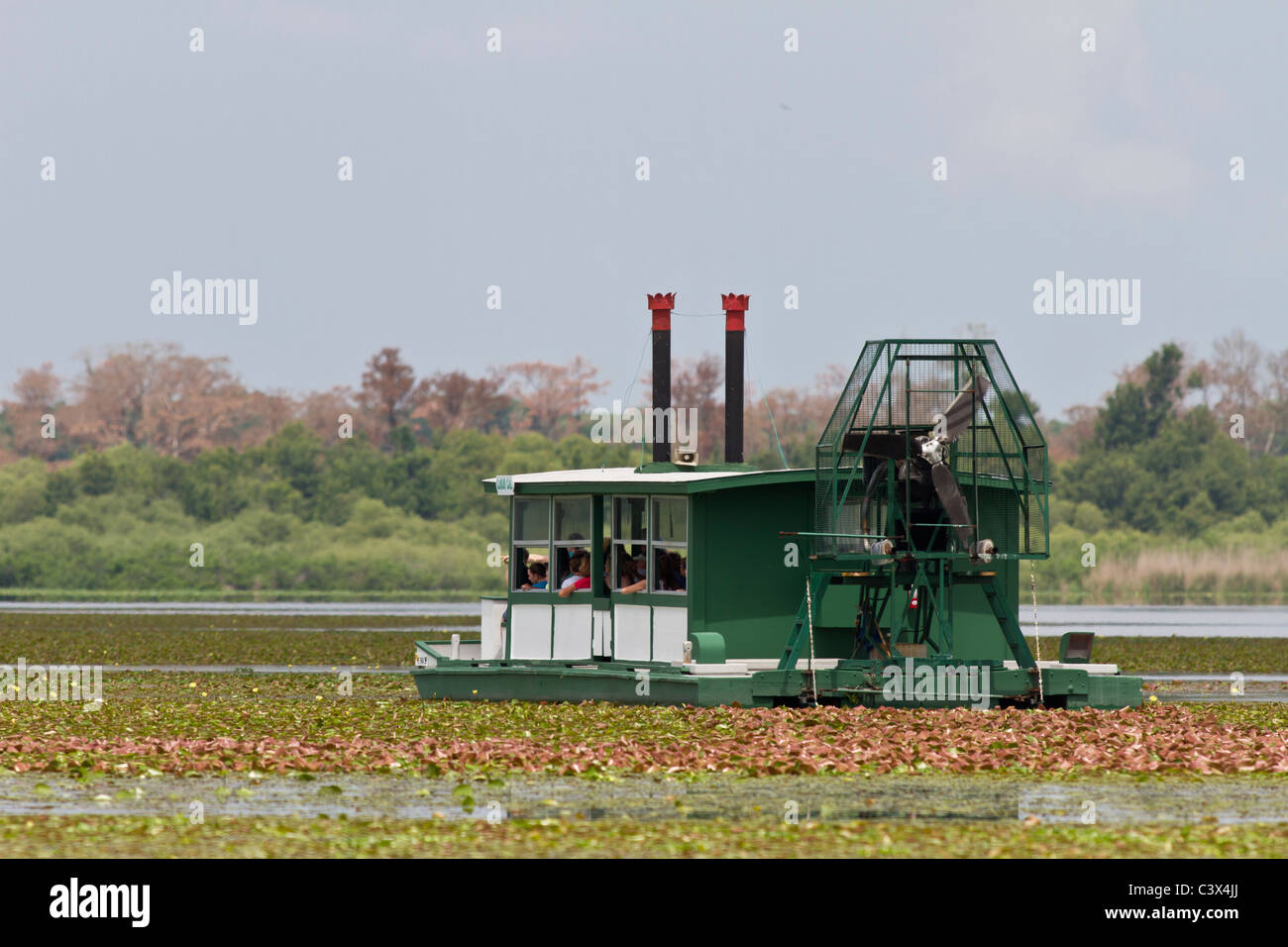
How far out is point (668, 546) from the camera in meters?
28.4

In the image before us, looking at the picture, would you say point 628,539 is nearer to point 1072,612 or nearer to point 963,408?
point 963,408

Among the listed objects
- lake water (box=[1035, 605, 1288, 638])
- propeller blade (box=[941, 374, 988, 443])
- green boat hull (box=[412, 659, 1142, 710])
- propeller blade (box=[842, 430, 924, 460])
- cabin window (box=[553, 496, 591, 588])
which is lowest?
lake water (box=[1035, 605, 1288, 638])

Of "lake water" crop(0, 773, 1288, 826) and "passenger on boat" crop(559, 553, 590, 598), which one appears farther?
"passenger on boat" crop(559, 553, 590, 598)

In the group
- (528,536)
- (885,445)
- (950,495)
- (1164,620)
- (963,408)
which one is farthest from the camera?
(1164,620)

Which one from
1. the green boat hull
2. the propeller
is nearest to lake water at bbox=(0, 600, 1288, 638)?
the green boat hull

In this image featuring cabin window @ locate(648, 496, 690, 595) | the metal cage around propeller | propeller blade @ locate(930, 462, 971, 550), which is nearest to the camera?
propeller blade @ locate(930, 462, 971, 550)

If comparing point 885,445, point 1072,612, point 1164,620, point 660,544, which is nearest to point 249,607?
point 1072,612

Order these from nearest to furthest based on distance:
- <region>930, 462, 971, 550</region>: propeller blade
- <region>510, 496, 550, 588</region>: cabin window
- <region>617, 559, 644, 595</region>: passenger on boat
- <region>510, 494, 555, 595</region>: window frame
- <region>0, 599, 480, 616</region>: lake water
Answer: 1. <region>930, 462, 971, 550</region>: propeller blade
2. <region>617, 559, 644, 595</region>: passenger on boat
3. <region>510, 494, 555, 595</region>: window frame
4. <region>510, 496, 550, 588</region>: cabin window
5. <region>0, 599, 480, 616</region>: lake water

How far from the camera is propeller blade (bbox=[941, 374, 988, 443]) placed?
26609 millimetres

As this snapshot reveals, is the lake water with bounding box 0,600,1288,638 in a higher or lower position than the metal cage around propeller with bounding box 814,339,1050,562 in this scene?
lower

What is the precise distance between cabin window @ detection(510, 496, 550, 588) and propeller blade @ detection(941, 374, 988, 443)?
5.76 meters

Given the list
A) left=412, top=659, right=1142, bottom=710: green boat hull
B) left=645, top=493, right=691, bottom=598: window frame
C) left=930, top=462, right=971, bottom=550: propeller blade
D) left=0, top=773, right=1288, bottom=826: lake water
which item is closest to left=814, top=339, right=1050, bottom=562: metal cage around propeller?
left=930, top=462, right=971, bottom=550: propeller blade

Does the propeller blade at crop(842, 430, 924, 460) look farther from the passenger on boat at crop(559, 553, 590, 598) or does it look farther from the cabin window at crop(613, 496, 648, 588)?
the passenger on boat at crop(559, 553, 590, 598)

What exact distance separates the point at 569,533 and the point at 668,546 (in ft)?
5.51
